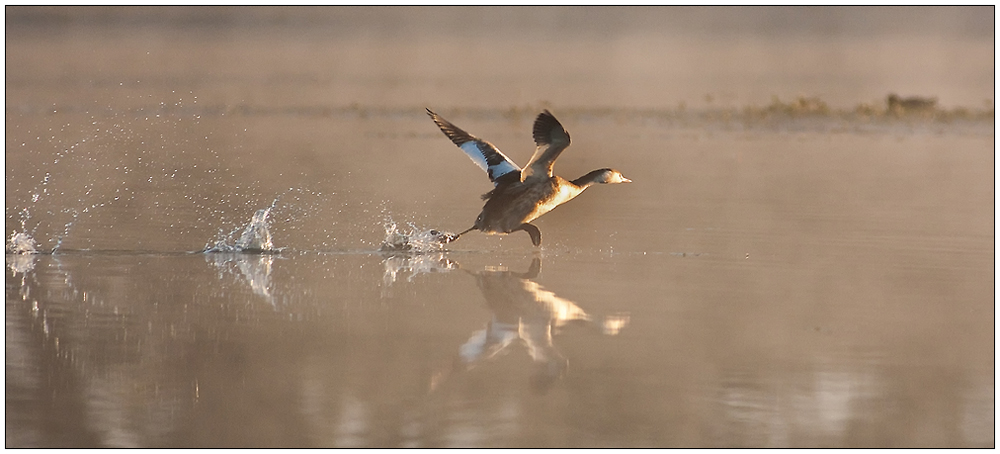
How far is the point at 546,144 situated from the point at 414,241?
104cm

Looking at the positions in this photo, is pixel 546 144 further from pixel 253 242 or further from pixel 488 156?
pixel 253 242

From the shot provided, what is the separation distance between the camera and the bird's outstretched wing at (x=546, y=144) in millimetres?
7777

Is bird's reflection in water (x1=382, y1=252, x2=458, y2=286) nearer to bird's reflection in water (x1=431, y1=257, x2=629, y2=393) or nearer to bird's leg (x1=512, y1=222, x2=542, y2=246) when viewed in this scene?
bird's reflection in water (x1=431, y1=257, x2=629, y2=393)

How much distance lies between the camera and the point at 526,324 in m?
6.00

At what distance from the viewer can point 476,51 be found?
30.0 meters

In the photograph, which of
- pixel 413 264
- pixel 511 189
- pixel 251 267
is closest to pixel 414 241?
pixel 413 264

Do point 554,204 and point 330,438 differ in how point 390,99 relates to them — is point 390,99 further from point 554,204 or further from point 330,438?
point 330,438

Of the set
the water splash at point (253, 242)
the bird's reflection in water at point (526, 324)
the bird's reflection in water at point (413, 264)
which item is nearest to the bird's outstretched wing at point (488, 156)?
the bird's reflection in water at point (413, 264)

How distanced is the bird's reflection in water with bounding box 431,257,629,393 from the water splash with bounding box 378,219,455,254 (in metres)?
0.83

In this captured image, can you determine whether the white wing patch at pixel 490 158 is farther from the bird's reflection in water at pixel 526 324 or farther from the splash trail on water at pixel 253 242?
the splash trail on water at pixel 253 242

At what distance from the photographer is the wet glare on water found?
15.4ft

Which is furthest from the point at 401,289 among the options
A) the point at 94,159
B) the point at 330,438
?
the point at 94,159

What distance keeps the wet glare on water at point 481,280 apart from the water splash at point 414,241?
0.03m

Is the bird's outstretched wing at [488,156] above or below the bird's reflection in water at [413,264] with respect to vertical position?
above
